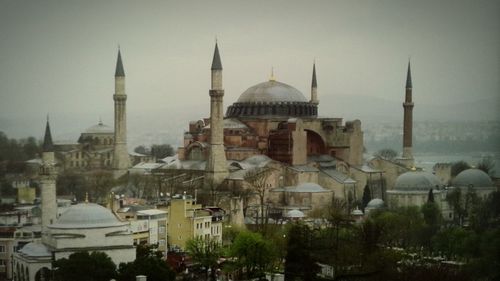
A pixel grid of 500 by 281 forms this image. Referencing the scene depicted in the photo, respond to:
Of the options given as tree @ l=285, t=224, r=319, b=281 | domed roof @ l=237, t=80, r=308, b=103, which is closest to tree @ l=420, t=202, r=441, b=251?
tree @ l=285, t=224, r=319, b=281

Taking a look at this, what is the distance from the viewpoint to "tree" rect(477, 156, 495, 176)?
15922 millimetres

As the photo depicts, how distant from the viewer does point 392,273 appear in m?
10.1

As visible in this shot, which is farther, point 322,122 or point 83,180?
point 322,122

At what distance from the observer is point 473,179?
53.9 ft

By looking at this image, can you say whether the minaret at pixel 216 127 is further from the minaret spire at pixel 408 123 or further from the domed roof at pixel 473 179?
the minaret spire at pixel 408 123

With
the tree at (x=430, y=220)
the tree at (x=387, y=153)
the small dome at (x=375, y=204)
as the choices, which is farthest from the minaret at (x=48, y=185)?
the tree at (x=387, y=153)

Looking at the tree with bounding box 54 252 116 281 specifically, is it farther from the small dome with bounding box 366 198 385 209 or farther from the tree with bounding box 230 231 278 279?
the small dome with bounding box 366 198 385 209

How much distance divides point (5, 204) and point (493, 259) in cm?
651

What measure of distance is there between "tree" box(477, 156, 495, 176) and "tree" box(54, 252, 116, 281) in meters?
8.07

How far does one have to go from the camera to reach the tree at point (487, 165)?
15.9m

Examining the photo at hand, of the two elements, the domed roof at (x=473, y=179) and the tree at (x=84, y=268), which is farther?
the domed roof at (x=473, y=179)

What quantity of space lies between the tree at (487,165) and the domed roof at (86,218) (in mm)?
7397

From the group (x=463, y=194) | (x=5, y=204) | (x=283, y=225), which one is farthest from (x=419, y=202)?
(x=5, y=204)

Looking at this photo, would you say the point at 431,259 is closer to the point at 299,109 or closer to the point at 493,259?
the point at 493,259
